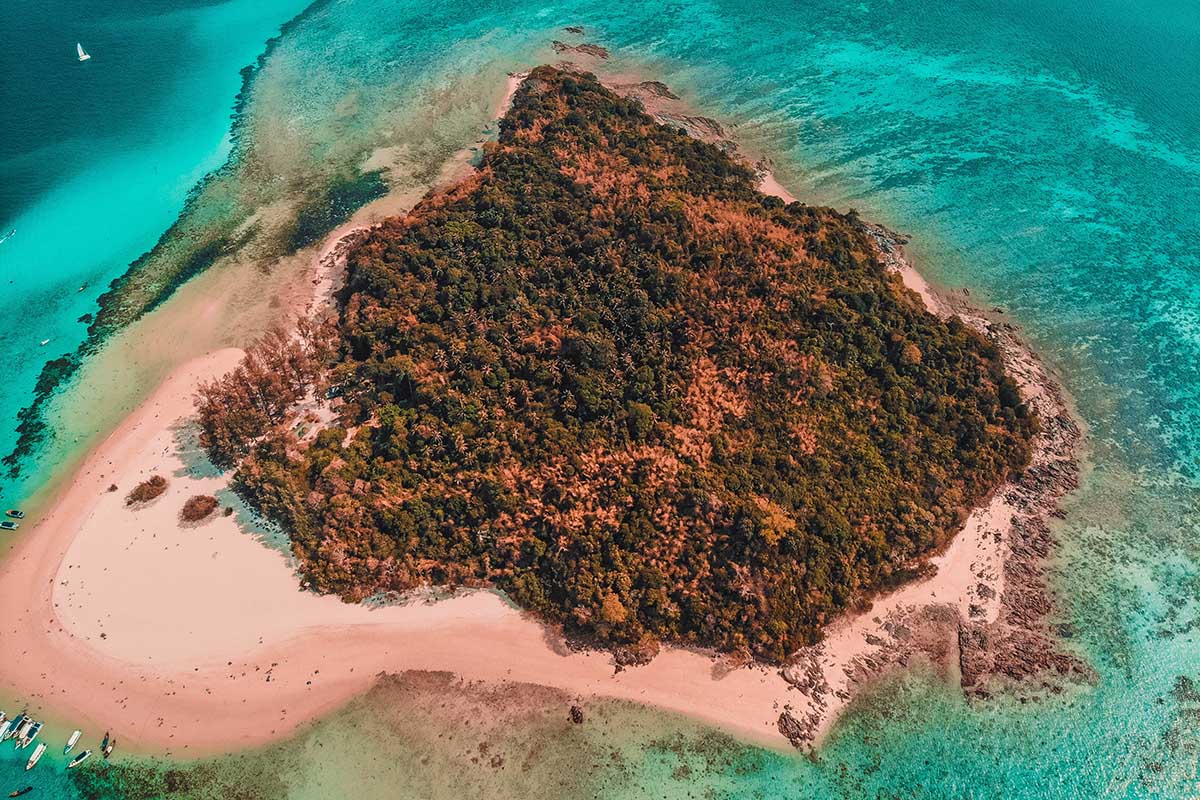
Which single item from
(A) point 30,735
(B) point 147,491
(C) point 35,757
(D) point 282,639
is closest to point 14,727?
(A) point 30,735

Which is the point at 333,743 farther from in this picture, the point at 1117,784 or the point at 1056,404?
the point at 1056,404

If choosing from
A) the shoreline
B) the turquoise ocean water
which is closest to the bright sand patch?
the shoreline

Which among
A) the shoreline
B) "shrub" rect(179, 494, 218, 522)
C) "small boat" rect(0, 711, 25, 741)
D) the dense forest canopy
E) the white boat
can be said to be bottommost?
the white boat

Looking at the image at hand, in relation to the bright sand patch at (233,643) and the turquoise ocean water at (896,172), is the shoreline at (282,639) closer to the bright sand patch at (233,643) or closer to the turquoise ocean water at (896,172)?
the bright sand patch at (233,643)

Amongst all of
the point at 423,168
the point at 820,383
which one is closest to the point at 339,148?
the point at 423,168

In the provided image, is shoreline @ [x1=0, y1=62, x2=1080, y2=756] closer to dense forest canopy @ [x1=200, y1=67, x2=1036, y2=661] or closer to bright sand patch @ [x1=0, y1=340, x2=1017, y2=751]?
bright sand patch @ [x1=0, y1=340, x2=1017, y2=751]

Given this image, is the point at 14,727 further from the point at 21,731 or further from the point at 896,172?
the point at 896,172
